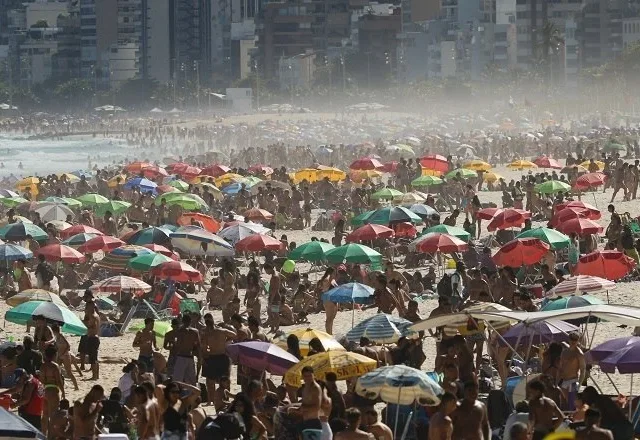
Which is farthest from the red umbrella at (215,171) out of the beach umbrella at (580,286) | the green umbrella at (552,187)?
the beach umbrella at (580,286)

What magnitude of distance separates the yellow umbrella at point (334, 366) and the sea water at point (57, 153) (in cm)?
5344

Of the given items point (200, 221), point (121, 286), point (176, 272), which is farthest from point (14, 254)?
point (200, 221)

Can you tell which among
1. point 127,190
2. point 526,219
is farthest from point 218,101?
point 526,219

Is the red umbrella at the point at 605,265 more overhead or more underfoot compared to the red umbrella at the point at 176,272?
more overhead

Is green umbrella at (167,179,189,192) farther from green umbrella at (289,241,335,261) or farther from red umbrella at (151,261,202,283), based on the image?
red umbrella at (151,261,202,283)

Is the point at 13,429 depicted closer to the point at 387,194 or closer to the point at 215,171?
the point at 387,194

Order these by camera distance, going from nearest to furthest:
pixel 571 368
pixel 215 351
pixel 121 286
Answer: pixel 571 368
pixel 215 351
pixel 121 286

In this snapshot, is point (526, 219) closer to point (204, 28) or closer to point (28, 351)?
point (28, 351)

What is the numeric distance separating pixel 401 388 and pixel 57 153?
84.5 metres

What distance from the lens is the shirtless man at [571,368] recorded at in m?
→ 11.9

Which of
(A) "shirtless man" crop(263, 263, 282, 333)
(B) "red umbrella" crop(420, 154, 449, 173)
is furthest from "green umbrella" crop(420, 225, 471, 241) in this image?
(B) "red umbrella" crop(420, 154, 449, 173)

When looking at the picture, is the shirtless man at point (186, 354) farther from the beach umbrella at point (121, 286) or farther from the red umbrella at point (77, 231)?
the red umbrella at point (77, 231)

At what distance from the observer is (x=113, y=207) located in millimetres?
27922

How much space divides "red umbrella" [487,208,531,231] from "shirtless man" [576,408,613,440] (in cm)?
1339
